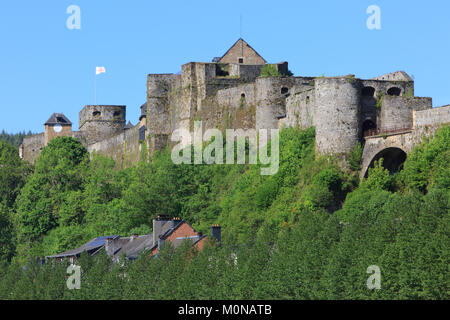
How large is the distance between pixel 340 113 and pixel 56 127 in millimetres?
58275

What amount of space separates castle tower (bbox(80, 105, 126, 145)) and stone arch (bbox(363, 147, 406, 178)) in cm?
4845

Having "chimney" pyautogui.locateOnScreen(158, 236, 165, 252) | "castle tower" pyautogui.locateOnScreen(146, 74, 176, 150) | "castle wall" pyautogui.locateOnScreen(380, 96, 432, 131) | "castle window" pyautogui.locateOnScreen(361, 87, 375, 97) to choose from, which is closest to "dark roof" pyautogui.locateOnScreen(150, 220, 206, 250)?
"chimney" pyautogui.locateOnScreen(158, 236, 165, 252)

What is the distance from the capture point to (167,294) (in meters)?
57.8

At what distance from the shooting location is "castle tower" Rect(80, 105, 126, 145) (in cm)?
11312

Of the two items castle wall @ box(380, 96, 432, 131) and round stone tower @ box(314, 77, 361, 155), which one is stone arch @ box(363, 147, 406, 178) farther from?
castle wall @ box(380, 96, 432, 131)

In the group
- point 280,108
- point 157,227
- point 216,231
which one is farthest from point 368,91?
point 157,227

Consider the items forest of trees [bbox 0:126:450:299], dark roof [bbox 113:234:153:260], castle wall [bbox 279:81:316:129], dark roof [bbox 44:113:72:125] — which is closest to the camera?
forest of trees [bbox 0:126:450:299]

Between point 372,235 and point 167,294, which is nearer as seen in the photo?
point 372,235

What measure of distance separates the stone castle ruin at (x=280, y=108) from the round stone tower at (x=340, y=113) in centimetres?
5

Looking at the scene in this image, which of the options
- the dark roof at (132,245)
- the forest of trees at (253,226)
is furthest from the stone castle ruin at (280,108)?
the dark roof at (132,245)

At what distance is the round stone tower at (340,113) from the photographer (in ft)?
225
